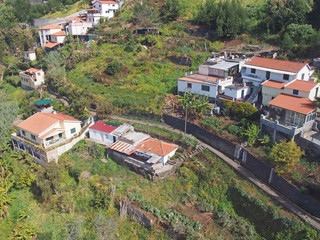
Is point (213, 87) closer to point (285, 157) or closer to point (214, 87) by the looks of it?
point (214, 87)

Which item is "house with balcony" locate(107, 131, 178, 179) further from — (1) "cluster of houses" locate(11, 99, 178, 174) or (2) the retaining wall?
(2) the retaining wall

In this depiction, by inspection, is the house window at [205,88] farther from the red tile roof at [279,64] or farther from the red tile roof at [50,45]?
the red tile roof at [50,45]

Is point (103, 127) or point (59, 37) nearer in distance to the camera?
point (103, 127)

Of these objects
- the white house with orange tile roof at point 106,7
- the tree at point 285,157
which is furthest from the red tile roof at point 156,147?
the white house with orange tile roof at point 106,7

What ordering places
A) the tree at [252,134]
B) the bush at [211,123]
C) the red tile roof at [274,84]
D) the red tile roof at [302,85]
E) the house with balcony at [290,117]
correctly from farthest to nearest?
the red tile roof at [274,84]
the bush at [211,123]
the red tile roof at [302,85]
the tree at [252,134]
the house with balcony at [290,117]

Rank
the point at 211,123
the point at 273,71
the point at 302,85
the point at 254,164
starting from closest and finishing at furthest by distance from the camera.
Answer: the point at 254,164 → the point at 302,85 → the point at 211,123 → the point at 273,71

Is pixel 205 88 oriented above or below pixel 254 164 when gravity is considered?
above

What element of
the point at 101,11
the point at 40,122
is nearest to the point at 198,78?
the point at 40,122
